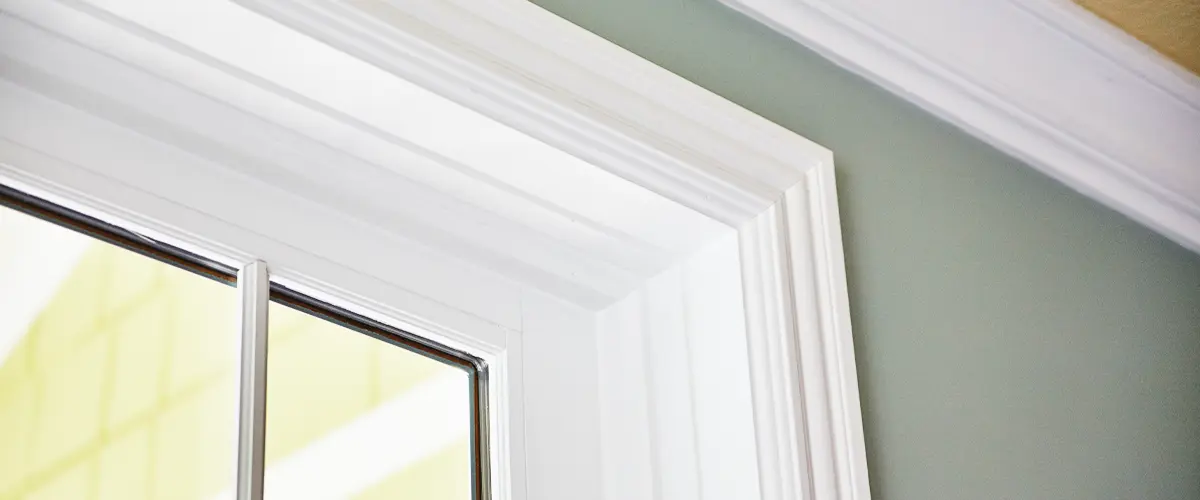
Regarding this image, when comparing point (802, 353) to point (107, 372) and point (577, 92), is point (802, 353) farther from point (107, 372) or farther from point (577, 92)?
point (107, 372)

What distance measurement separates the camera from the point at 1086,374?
1431 mm

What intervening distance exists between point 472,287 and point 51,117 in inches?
14.9

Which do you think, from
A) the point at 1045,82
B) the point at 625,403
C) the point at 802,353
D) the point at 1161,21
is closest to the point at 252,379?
the point at 625,403

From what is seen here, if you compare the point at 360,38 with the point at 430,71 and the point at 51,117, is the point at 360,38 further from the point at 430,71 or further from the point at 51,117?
the point at 51,117

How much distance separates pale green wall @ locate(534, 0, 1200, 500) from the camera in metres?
1.24

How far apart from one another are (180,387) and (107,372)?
6 cm

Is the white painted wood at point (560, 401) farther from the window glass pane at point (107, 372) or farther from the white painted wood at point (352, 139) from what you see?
the window glass pane at point (107, 372)

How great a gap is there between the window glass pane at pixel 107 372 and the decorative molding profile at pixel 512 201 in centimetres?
4

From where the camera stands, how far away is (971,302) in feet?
4.50

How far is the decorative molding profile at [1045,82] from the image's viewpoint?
1.41 m

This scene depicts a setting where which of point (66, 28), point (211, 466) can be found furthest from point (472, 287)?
point (66, 28)

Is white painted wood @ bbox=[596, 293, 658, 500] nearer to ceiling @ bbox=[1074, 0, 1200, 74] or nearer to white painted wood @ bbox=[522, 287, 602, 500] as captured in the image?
white painted wood @ bbox=[522, 287, 602, 500]

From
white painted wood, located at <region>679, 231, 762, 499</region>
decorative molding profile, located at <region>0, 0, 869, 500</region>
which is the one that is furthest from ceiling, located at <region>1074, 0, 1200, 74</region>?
white painted wood, located at <region>679, 231, 762, 499</region>

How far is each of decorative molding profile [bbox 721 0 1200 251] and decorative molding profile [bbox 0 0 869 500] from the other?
0.20 meters
